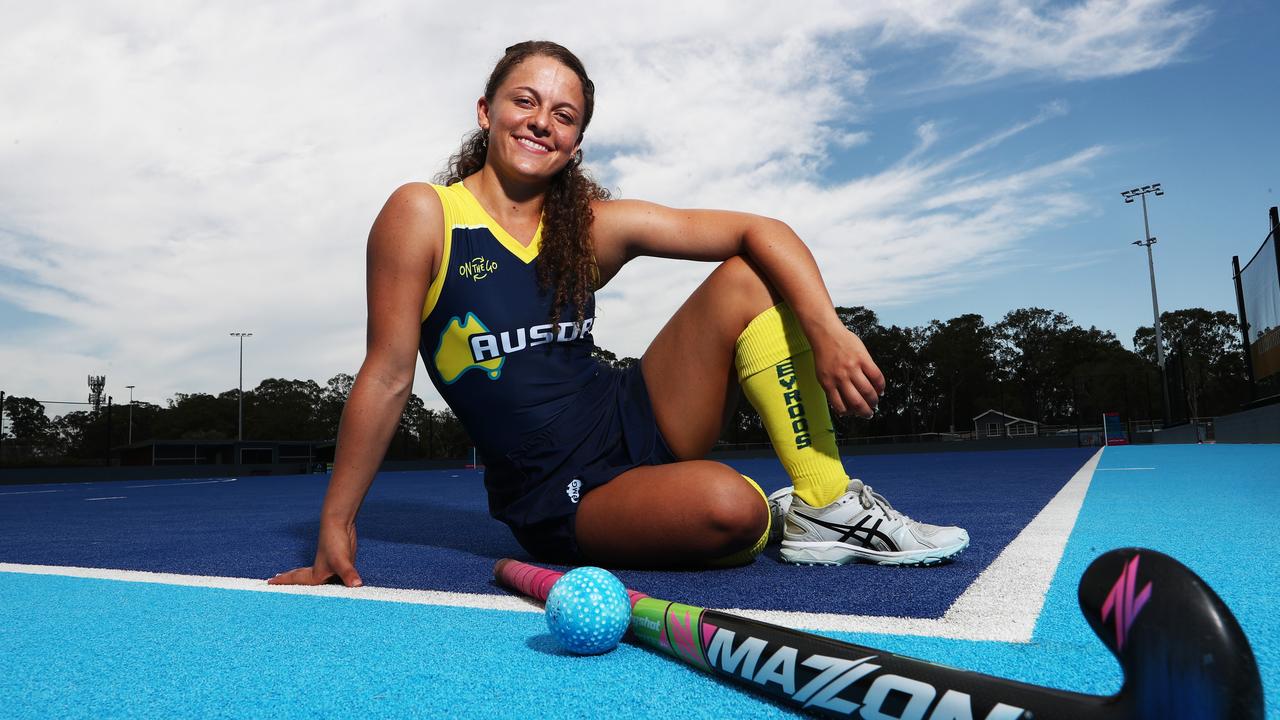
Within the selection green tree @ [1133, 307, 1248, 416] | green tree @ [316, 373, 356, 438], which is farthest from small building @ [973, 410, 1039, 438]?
green tree @ [316, 373, 356, 438]

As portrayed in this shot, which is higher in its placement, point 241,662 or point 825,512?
point 825,512

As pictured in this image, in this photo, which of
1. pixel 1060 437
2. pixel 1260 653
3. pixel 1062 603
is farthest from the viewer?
pixel 1060 437

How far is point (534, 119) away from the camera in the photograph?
2316 millimetres

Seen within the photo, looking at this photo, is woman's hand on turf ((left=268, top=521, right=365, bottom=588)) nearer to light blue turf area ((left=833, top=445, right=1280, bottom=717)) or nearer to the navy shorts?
Result: the navy shorts

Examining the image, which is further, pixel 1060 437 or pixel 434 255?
pixel 1060 437

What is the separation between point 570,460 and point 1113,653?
67.5 inches

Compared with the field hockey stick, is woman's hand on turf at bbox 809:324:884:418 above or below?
above

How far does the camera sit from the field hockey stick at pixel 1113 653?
599mm

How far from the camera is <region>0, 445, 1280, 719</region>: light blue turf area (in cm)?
109

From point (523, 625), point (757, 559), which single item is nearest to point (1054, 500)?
point (757, 559)

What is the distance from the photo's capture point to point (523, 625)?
62.2 inches

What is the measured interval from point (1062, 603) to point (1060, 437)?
32.7 meters

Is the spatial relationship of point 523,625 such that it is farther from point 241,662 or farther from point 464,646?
point 241,662

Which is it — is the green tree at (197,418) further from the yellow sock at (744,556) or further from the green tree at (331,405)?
the yellow sock at (744,556)
